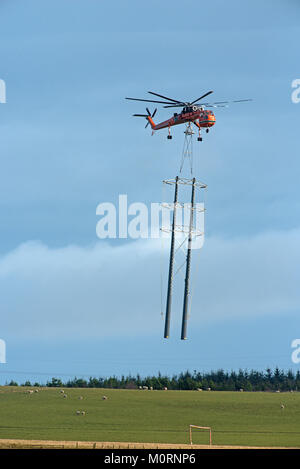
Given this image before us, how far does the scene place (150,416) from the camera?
106062 mm

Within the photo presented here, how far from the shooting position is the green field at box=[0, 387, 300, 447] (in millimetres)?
82688

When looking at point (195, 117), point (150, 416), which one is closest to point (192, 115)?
point (195, 117)

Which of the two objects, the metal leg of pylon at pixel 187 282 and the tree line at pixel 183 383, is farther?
the tree line at pixel 183 383

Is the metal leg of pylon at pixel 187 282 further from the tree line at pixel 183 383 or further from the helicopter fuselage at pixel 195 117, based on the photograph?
the tree line at pixel 183 383

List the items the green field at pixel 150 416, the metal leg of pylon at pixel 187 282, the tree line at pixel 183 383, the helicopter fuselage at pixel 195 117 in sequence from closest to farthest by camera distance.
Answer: the metal leg of pylon at pixel 187 282
the helicopter fuselage at pixel 195 117
the green field at pixel 150 416
the tree line at pixel 183 383

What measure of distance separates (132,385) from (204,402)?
41.0 metres

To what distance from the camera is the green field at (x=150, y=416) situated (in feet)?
271

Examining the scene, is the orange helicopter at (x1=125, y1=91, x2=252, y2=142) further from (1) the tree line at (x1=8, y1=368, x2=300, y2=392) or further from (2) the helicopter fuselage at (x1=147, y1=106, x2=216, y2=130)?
(1) the tree line at (x1=8, y1=368, x2=300, y2=392)

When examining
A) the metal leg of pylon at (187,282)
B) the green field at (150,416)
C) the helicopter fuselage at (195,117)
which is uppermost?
the helicopter fuselage at (195,117)

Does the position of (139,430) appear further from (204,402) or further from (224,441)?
(204,402)

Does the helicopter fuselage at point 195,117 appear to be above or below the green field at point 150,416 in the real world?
above

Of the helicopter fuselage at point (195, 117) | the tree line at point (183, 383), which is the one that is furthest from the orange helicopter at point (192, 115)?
the tree line at point (183, 383)

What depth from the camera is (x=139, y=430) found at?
297 ft
